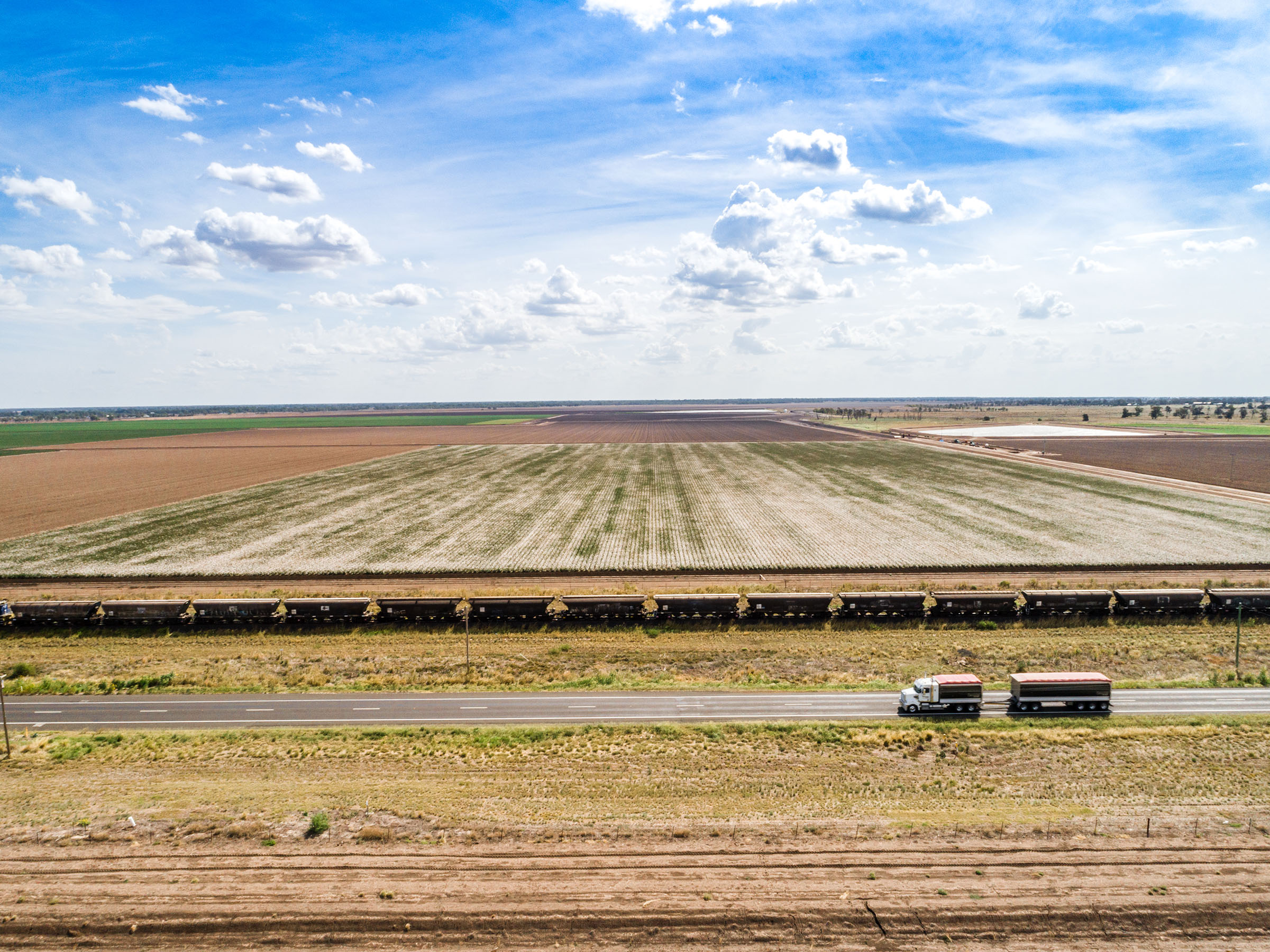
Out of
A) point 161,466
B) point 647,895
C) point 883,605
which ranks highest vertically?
point 161,466

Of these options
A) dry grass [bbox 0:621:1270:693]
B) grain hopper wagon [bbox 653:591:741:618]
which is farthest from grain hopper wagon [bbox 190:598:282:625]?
grain hopper wagon [bbox 653:591:741:618]

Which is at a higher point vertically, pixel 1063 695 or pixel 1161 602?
pixel 1161 602

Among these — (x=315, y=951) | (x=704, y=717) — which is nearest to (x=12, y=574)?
(x=315, y=951)

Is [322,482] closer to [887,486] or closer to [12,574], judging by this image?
[12,574]

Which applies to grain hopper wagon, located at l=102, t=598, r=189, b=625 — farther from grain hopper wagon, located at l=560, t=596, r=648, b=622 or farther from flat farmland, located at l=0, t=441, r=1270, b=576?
grain hopper wagon, located at l=560, t=596, r=648, b=622

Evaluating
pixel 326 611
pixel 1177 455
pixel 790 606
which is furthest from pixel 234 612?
pixel 1177 455

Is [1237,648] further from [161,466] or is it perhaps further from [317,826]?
[161,466]

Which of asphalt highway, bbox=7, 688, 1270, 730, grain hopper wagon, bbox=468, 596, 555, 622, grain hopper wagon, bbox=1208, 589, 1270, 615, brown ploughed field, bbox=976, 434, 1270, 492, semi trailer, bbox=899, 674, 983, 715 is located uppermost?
brown ploughed field, bbox=976, 434, 1270, 492
